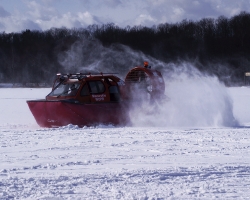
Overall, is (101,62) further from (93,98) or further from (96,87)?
(93,98)

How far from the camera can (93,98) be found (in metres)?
11.4

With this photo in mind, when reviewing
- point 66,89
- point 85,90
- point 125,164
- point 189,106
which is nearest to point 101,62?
point 189,106

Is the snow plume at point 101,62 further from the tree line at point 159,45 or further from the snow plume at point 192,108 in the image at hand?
the snow plume at point 192,108

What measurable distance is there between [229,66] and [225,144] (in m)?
42.4

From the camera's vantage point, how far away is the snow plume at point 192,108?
11.5m

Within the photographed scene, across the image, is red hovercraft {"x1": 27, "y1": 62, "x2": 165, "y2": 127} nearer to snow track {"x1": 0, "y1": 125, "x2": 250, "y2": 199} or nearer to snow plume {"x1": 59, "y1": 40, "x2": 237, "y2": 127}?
snow plume {"x1": 59, "y1": 40, "x2": 237, "y2": 127}

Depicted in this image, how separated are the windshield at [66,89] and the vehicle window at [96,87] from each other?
1.02 ft

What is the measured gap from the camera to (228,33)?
56.2 metres

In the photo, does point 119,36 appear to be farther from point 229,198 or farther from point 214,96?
point 229,198

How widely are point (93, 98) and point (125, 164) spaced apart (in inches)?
198

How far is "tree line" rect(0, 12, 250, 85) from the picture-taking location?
158 ft

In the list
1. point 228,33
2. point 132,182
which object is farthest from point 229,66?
point 132,182

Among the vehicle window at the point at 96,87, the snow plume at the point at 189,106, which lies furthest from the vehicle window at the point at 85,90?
the snow plume at the point at 189,106

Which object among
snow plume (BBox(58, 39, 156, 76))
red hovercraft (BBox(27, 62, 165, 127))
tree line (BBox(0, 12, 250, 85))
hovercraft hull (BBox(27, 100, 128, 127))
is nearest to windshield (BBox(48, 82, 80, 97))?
red hovercraft (BBox(27, 62, 165, 127))
